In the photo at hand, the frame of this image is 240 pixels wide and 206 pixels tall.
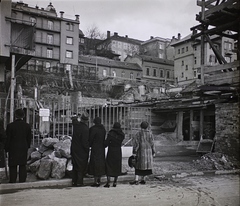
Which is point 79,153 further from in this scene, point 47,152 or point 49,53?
point 49,53

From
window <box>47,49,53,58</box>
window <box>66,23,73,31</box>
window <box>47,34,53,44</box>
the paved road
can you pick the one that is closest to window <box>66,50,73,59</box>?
window <box>47,49,53,58</box>

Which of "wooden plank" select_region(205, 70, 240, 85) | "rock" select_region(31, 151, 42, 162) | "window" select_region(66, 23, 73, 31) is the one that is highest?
"window" select_region(66, 23, 73, 31)

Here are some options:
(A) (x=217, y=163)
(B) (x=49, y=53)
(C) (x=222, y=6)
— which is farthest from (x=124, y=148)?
(B) (x=49, y=53)

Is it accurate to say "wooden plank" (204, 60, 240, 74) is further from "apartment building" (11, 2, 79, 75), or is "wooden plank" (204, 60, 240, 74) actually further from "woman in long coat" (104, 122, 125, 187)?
"apartment building" (11, 2, 79, 75)

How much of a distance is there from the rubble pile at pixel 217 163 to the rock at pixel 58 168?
5.16m

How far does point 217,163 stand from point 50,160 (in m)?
6.20

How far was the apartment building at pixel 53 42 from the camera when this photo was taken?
4738 cm

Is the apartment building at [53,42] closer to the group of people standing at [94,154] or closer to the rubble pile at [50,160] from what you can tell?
the rubble pile at [50,160]

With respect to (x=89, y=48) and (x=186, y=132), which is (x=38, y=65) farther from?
(x=186, y=132)

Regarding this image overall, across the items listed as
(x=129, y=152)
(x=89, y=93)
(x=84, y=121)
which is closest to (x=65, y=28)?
(x=89, y=93)

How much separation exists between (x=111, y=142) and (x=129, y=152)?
5.13 m

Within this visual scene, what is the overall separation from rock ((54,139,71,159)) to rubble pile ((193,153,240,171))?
16.2 feet

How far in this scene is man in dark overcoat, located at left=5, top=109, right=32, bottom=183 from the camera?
738 cm

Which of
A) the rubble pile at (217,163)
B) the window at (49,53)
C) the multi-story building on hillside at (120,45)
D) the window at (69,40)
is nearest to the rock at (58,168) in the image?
the rubble pile at (217,163)
